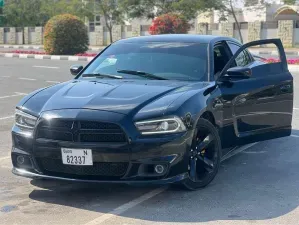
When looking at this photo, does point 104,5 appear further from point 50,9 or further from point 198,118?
point 198,118

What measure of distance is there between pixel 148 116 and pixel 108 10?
126 ft

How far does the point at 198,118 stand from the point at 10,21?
5568cm

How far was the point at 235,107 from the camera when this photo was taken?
6152 mm

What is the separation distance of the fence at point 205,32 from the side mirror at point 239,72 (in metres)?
32.6

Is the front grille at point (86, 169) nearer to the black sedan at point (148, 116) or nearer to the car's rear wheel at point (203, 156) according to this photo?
the black sedan at point (148, 116)

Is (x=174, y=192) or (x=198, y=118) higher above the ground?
(x=198, y=118)

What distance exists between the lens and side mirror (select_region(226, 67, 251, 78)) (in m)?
5.97

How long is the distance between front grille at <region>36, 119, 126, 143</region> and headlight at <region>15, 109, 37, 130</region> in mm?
295

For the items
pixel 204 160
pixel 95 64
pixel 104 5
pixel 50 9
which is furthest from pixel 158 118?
pixel 50 9

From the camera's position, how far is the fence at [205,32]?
37.6 m

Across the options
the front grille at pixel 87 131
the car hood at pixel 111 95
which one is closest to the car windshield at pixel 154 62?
the car hood at pixel 111 95

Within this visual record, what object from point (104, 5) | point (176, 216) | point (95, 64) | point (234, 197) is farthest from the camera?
point (104, 5)

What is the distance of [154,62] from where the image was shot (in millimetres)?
6254

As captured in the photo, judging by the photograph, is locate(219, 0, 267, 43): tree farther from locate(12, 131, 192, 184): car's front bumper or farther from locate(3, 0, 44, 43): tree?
locate(12, 131, 192, 184): car's front bumper
